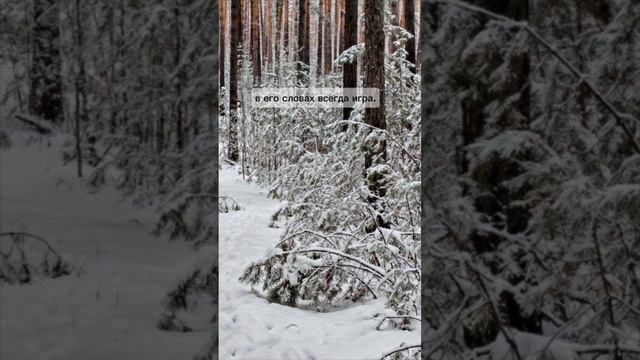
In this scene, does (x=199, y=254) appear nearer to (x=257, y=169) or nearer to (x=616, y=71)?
(x=616, y=71)

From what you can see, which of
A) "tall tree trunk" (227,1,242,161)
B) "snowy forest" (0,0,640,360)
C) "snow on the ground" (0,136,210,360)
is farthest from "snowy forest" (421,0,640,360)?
"tall tree trunk" (227,1,242,161)

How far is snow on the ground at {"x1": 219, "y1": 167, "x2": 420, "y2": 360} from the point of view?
8.65 feet

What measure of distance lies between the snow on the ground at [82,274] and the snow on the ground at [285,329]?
101 centimetres

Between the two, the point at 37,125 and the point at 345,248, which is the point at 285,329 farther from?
the point at 37,125

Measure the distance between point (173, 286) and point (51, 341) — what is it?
41 centimetres

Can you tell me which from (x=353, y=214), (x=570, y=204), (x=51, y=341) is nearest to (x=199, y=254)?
(x=51, y=341)

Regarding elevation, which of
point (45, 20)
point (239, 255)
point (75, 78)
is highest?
point (45, 20)

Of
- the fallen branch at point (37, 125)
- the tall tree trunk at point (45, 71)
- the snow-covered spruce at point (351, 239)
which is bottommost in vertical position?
the snow-covered spruce at point (351, 239)

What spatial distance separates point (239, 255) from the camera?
3947mm

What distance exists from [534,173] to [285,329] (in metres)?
1.77

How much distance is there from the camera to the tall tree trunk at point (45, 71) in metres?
1.70

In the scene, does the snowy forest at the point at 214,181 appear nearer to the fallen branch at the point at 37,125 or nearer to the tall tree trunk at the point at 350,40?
the fallen branch at the point at 37,125

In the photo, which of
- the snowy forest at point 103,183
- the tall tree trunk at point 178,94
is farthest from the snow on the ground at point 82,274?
the tall tree trunk at point 178,94

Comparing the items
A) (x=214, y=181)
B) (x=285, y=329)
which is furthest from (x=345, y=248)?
(x=214, y=181)
